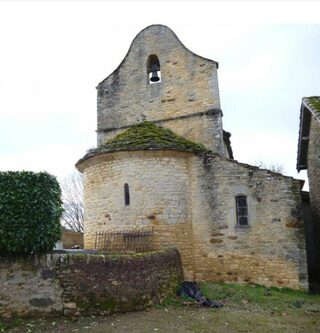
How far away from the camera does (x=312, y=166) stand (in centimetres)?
1551

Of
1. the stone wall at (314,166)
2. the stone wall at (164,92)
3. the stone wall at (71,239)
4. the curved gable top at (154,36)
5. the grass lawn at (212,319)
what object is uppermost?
the curved gable top at (154,36)

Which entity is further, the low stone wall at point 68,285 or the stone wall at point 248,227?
the stone wall at point 248,227

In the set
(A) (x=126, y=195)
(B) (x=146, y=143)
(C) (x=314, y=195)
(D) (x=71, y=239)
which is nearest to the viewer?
(A) (x=126, y=195)

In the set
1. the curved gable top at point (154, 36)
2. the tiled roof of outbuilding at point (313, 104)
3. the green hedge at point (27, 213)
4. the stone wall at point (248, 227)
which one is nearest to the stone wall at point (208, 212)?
the stone wall at point (248, 227)

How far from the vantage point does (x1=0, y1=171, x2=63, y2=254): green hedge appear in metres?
8.56

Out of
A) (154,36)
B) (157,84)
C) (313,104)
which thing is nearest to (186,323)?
(313,104)

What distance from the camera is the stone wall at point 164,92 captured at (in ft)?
52.4

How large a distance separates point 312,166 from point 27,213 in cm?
1168

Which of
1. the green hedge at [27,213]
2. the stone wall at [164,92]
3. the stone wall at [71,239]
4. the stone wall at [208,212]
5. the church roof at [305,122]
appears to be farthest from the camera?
the stone wall at [71,239]

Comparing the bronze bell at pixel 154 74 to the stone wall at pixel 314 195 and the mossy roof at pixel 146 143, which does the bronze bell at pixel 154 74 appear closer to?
the mossy roof at pixel 146 143

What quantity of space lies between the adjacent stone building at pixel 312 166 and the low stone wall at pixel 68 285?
752 centimetres

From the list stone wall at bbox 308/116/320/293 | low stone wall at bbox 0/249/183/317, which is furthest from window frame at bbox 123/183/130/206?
stone wall at bbox 308/116/320/293

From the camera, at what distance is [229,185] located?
42.5 ft

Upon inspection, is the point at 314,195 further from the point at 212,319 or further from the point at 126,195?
the point at 212,319
